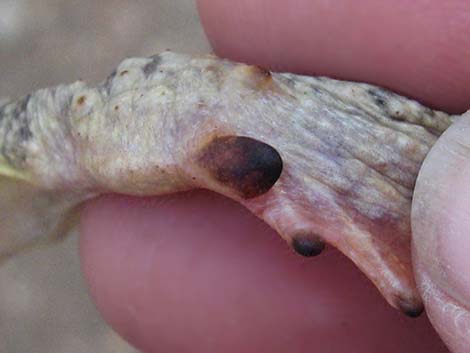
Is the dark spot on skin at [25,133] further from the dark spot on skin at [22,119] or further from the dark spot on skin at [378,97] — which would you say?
the dark spot on skin at [378,97]

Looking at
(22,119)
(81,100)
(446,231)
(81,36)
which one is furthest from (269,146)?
(81,36)

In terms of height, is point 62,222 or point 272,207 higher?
point 272,207

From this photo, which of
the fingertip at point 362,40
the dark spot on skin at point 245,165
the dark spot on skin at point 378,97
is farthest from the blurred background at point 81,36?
the dark spot on skin at point 245,165

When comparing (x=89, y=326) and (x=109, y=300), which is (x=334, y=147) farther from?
(x=89, y=326)

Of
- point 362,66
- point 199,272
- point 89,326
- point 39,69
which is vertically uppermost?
point 362,66

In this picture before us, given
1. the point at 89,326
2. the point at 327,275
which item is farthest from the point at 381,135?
the point at 89,326

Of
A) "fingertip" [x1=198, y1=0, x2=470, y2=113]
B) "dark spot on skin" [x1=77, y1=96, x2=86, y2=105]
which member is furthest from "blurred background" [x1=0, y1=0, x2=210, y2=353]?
"dark spot on skin" [x1=77, y1=96, x2=86, y2=105]

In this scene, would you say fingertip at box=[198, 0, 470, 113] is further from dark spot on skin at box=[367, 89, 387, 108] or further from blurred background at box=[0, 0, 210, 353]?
blurred background at box=[0, 0, 210, 353]
